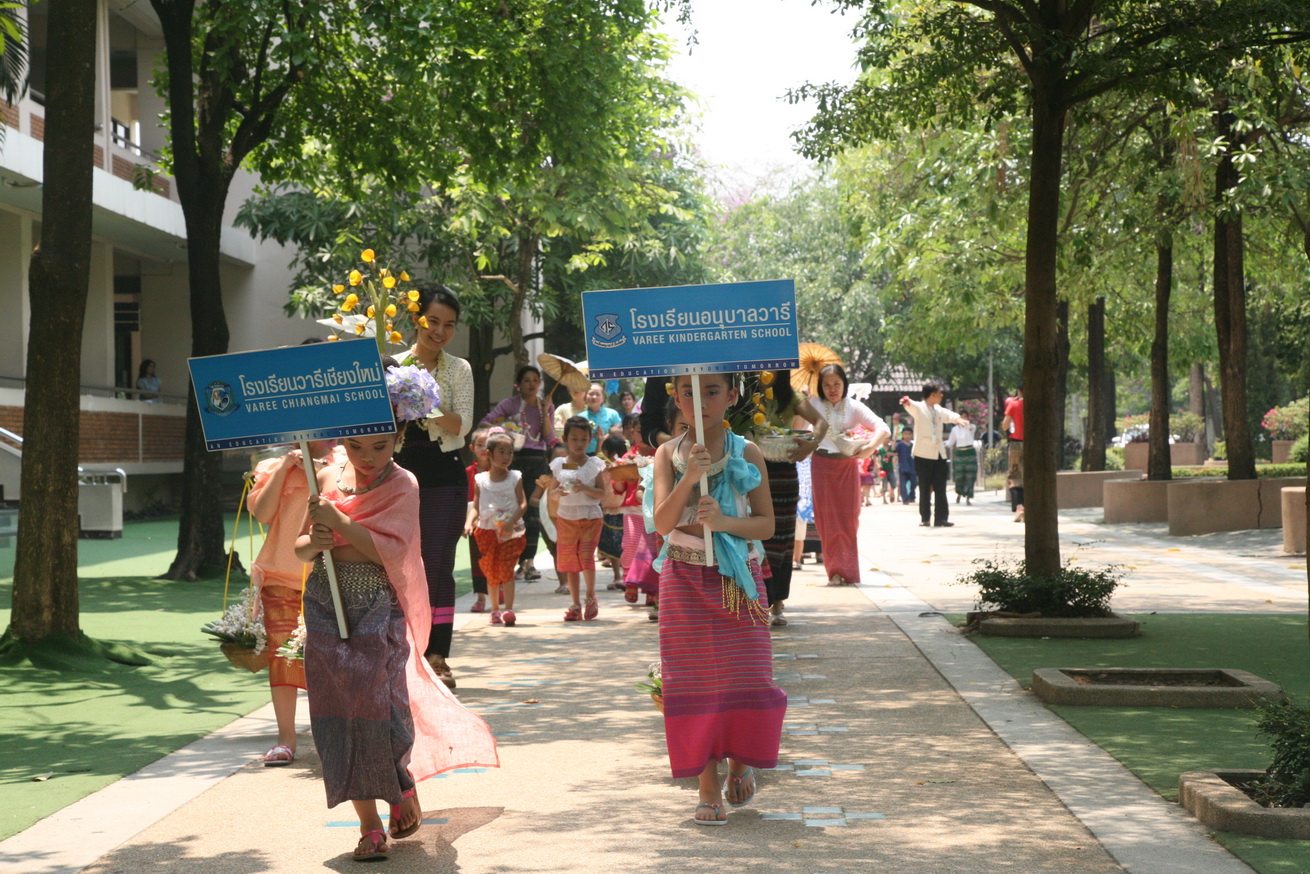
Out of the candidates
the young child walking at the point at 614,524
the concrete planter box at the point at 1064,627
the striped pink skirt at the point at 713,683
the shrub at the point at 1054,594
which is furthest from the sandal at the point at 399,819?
the young child walking at the point at 614,524

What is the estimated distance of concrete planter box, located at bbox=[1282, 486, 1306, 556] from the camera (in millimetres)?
14805

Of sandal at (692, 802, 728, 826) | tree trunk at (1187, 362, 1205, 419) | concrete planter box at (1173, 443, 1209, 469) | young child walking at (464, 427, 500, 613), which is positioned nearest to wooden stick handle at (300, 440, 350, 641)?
sandal at (692, 802, 728, 826)

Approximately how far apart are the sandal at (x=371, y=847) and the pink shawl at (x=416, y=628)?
1.17 feet

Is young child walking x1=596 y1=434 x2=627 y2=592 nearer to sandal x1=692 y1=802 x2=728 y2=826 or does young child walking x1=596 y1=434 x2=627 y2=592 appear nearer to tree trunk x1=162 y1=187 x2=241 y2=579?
tree trunk x1=162 y1=187 x2=241 y2=579

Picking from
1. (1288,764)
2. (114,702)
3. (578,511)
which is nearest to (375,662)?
(1288,764)

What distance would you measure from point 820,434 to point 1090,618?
2.25 metres

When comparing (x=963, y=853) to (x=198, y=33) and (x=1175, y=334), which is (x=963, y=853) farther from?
(x=1175, y=334)

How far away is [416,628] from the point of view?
505 cm

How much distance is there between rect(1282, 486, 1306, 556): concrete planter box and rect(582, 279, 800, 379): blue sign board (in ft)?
36.6

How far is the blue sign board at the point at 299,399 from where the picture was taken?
4.72m

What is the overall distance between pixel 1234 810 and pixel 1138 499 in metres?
17.7

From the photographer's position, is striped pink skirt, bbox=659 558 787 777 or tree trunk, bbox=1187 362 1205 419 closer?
striped pink skirt, bbox=659 558 787 777

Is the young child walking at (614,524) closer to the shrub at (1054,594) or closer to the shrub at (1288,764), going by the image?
the shrub at (1054,594)

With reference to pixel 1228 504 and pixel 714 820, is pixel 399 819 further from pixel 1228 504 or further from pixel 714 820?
pixel 1228 504
